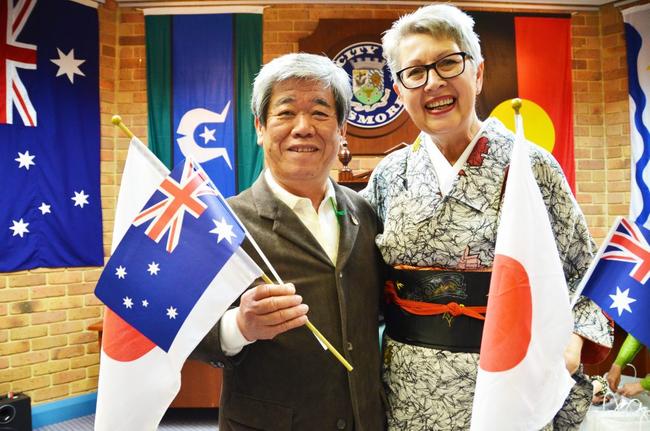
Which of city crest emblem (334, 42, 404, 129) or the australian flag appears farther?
city crest emblem (334, 42, 404, 129)

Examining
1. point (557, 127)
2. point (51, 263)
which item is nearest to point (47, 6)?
point (51, 263)

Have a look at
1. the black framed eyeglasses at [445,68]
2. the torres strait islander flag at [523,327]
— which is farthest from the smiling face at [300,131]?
the torres strait islander flag at [523,327]

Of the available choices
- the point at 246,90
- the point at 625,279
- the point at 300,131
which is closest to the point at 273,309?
the point at 300,131

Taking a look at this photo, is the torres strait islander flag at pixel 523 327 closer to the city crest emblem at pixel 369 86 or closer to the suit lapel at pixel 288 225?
the suit lapel at pixel 288 225

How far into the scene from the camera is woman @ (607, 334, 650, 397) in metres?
2.97

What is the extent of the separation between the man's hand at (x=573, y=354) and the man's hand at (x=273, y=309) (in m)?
0.64

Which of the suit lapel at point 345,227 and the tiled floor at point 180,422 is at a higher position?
the suit lapel at point 345,227

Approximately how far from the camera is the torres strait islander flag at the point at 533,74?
14.5ft

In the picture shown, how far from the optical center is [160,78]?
4332mm

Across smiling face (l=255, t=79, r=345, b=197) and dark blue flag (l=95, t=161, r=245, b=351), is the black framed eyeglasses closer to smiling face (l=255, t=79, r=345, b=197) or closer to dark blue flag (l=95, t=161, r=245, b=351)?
smiling face (l=255, t=79, r=345, b=197)

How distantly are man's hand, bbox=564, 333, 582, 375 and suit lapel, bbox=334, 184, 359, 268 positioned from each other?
1.87ft

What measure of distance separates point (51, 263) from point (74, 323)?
508 millimetres

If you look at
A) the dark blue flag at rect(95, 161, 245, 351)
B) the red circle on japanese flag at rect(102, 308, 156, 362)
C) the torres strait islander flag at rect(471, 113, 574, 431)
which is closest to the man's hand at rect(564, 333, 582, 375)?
the torres strait islander flag at rect(471, 113, 574, 431)

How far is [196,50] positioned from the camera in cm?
432
